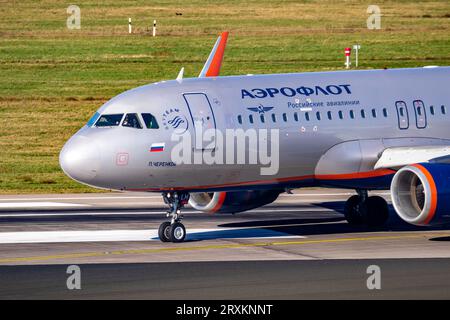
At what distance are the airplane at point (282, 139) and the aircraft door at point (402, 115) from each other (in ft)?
0.08

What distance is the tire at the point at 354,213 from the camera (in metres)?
33.9

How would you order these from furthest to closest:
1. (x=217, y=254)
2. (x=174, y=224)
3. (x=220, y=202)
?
(x=220, y=202) → (x=174, y=224) → (x=217, y=254)

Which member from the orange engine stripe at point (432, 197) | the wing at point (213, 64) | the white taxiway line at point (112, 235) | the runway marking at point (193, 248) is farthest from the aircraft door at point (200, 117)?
the wing at point (213, 64)

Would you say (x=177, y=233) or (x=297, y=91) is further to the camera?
(x=297, y=91)

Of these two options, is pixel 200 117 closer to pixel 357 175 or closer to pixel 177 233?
pixel 177 233

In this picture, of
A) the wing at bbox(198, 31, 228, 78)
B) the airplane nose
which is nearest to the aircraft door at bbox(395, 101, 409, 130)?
the wing at bbox(198, 31, 228, 78)

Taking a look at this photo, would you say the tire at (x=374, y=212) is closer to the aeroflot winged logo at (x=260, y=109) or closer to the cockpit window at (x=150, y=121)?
the aeroflot winged logo at (x=260, y=109)

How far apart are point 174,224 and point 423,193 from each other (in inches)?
230

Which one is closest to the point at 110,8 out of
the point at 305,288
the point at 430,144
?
the point at 430,144

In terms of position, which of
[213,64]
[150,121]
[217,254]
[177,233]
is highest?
[213,64]

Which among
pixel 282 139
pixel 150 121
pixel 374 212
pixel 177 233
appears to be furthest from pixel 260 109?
pixel 374 212

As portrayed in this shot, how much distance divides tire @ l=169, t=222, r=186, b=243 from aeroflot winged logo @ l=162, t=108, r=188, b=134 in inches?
90.6

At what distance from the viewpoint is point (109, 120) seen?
29.4 metres

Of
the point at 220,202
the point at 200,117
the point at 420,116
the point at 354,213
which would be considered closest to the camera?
the point at 200,117
